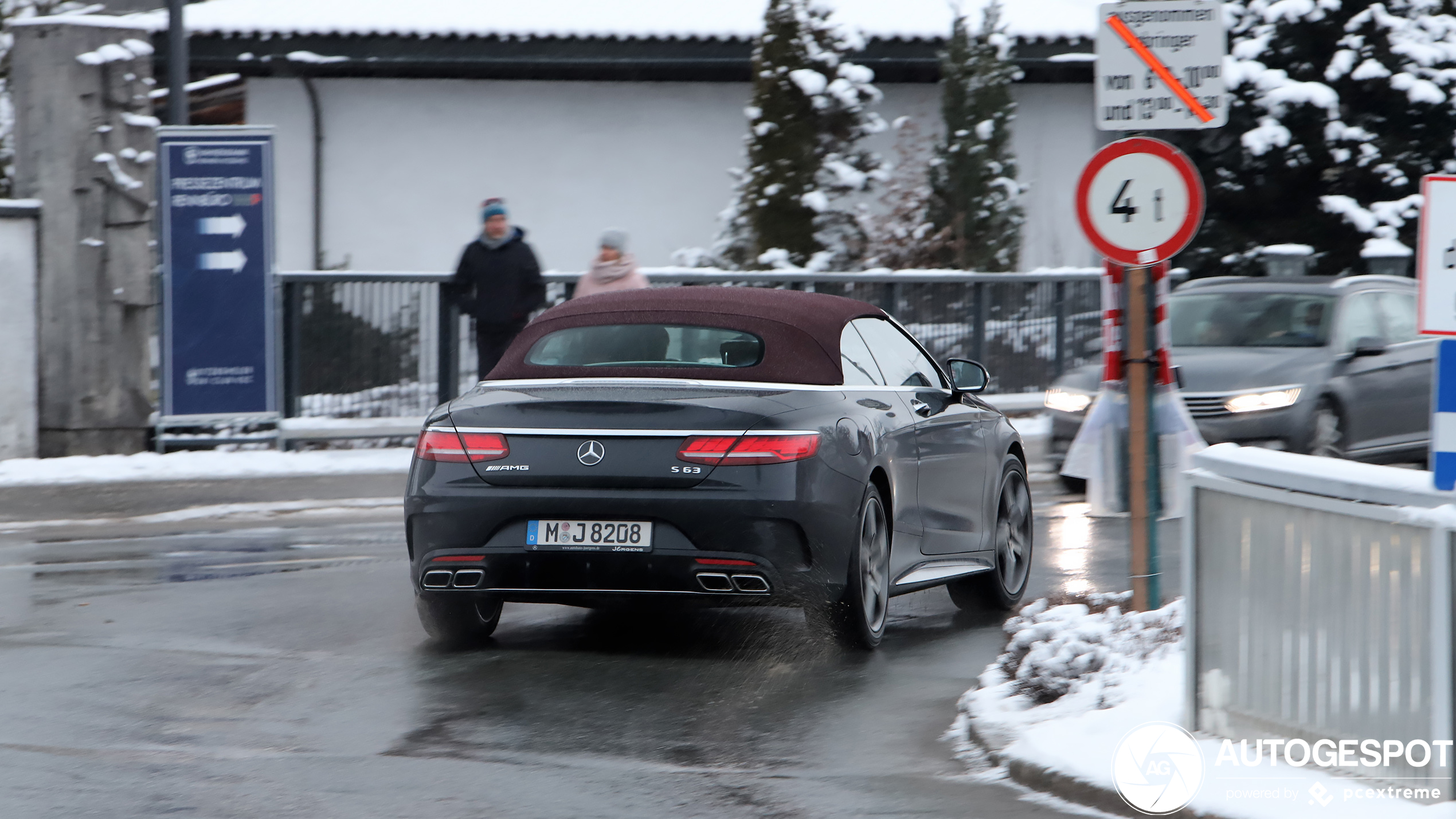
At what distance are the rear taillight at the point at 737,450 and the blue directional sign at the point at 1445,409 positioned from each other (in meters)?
2.48

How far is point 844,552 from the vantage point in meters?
7.44

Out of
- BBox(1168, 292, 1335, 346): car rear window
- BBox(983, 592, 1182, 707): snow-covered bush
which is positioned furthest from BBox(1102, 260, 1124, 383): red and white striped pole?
BBox(1168, 292, 1335, 346): car rear window

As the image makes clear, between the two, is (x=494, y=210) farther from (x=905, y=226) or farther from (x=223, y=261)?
(x=905, y=226)

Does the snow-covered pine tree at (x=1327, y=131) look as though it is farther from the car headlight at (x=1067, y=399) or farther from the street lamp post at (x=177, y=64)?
the street lamp post at (x=177, y=64)

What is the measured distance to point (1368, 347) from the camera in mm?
14008

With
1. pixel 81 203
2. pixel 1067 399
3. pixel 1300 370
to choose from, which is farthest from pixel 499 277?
pixel 1300 370

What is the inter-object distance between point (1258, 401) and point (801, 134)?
9322mm

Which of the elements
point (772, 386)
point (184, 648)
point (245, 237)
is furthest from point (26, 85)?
point (772, 386)

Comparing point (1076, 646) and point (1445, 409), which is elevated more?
point (1445, 409)

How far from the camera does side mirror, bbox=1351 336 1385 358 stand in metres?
14.0

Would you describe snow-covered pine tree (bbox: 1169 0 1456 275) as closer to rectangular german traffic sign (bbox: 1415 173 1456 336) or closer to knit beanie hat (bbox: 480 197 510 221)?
knit beanie hat (bbox: 480 197 510 221)

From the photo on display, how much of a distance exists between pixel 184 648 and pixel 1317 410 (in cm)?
844

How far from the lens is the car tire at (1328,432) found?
44.5ft

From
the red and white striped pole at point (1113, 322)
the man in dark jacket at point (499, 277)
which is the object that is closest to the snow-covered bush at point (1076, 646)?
the red and white striped pole at point (1113, 322)
